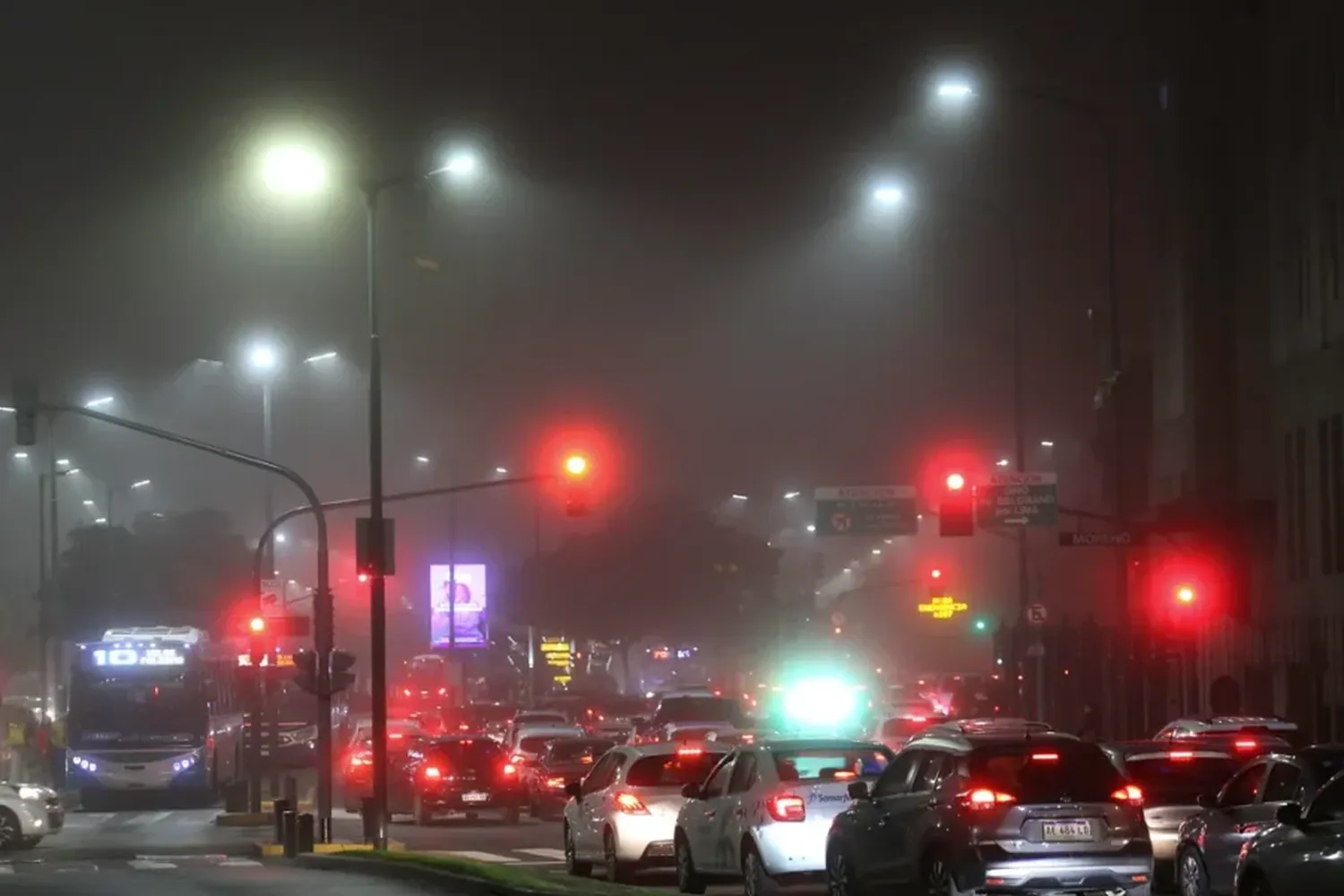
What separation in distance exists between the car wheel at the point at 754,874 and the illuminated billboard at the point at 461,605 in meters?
48.6

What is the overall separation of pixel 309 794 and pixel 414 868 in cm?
2738

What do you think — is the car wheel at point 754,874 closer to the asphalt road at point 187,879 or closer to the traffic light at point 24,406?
the asphalt road at point 187,879

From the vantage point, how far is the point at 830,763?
22156 millimetres

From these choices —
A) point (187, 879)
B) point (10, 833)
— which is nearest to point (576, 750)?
point (10, 833)

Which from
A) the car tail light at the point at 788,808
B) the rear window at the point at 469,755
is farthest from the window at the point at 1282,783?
the rear window at the point at 469,755

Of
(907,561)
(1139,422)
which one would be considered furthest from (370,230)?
(907,561)

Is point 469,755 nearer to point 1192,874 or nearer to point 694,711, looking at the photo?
point 694,711

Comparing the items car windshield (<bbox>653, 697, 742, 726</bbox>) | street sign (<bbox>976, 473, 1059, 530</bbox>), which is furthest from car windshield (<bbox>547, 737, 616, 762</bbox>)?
street sign (<bbox>976, 473, 1059, 530</bbox>)

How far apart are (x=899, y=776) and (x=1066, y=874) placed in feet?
6.96

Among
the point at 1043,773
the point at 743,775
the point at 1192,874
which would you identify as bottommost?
the point at 1192,874

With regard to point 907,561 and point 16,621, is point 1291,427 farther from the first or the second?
point 907,561

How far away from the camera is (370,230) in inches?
1273

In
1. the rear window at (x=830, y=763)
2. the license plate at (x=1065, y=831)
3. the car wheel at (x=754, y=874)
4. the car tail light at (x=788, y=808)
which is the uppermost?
the rear window at (x=830, y=763)

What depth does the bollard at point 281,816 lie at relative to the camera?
3178 cm
